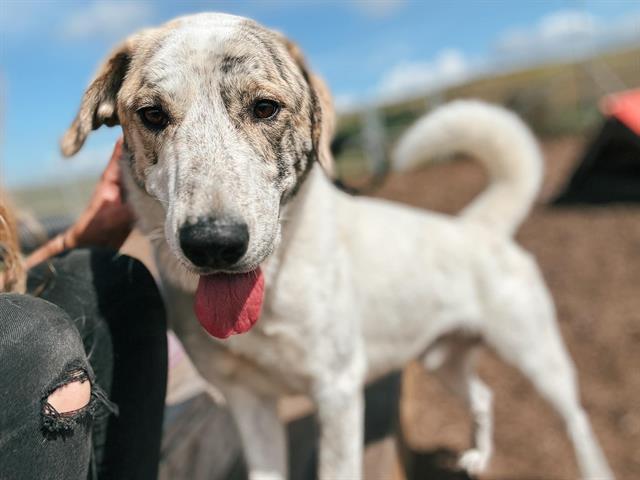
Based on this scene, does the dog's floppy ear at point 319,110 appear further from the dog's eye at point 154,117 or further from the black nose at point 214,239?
the black nose at point 214,239

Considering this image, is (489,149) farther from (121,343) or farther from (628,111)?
A: (628,111)

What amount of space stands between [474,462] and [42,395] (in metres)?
2.47

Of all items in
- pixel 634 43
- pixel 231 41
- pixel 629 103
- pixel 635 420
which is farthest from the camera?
pixel 634 43

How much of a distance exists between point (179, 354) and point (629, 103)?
6494mm

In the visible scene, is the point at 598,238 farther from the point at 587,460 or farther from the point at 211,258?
the point at 211,258

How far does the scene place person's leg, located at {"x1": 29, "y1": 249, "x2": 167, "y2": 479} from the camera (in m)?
1.49

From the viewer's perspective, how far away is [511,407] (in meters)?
3.83

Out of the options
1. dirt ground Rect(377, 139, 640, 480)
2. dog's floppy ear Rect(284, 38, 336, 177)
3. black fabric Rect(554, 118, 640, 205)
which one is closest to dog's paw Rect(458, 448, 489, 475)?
dirt ground Rect(377, 139, 640, 480)

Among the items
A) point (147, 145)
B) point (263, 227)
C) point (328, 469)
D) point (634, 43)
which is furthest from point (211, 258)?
point (634, 43)

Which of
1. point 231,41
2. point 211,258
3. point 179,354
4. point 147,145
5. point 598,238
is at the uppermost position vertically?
point 231,41

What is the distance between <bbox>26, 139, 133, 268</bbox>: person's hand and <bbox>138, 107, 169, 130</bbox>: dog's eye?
1.46ft

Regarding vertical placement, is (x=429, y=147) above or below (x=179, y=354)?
above

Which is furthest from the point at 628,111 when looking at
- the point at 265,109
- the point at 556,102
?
the point at 556,102

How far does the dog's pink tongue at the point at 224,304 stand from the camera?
147 cm
